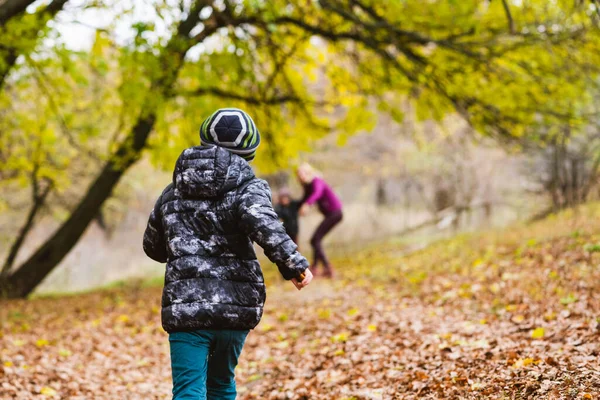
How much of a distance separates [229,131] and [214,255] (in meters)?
0.69

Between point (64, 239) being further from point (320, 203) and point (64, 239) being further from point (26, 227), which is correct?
point (320, 203)

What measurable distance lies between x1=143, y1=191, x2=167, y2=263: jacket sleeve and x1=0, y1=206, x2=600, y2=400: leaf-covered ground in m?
1.86

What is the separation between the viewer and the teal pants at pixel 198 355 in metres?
2.93

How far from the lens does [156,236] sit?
3260 millimetres

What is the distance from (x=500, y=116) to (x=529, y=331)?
539cm

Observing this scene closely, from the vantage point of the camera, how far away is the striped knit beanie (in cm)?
316

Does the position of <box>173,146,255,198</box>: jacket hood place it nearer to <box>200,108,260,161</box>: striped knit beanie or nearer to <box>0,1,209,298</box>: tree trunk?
<box>200,108,260,161</box>: striped knit beanie

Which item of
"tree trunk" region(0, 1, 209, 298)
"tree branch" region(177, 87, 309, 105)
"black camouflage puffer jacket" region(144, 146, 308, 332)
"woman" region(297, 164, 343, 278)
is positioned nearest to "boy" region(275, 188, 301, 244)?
"woman" region(297, 164, 343, 278)

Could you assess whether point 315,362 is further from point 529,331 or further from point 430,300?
point 430,300

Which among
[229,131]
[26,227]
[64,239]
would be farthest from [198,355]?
[26,227]

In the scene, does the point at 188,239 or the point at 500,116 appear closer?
the point at 188,239

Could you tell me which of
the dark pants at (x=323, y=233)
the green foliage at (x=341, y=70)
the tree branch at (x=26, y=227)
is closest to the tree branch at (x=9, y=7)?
the green foliage at (x=341, y=70)

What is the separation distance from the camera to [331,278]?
1034cm

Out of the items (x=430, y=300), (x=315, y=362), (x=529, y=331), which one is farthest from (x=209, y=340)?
(x=430, y=300)
